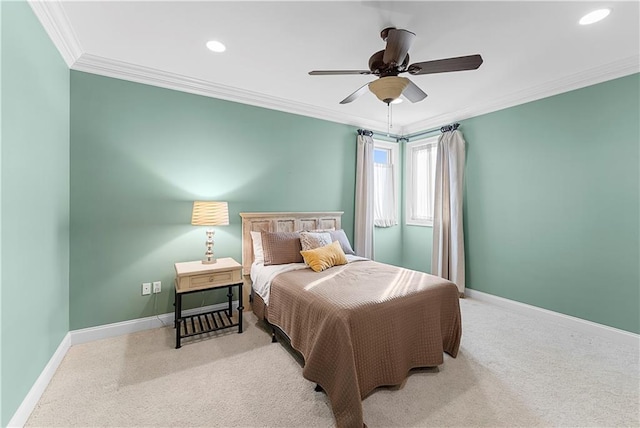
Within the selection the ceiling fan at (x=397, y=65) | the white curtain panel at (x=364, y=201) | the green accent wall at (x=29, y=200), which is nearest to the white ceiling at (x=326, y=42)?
the ceiling fan at (x=397, y=65)

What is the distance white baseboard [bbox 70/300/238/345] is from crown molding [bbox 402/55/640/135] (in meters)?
4.34

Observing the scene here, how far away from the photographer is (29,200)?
1.81m

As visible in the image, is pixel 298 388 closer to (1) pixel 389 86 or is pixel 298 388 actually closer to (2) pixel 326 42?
(1) pixel 389 86

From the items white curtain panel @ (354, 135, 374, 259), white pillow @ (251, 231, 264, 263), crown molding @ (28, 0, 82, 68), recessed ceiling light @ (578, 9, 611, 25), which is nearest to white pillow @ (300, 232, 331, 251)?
white pillow @ (251, 231, 264, 263)

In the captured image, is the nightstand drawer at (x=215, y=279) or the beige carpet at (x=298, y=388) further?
the nightstand drawer at (x=215, y=279)

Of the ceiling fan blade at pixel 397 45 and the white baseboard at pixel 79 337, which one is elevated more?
the ceiling fan blade at pixel 397 45

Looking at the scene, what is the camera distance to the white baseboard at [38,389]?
163 centimetres

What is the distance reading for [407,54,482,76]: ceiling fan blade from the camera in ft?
6.16

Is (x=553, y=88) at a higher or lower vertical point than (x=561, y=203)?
higher

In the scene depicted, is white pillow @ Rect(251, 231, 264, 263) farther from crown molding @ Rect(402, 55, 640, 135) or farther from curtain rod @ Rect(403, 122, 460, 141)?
crown molding @ Rect(402, 55, 640, 135)

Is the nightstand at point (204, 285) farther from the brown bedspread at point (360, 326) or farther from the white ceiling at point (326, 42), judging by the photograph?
the white ceiling at point (326, 42)

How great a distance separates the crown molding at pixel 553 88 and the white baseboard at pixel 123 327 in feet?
14.3

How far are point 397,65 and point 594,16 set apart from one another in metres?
1.45

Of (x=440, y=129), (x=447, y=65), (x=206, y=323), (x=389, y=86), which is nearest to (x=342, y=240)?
(x=206, y=323)
